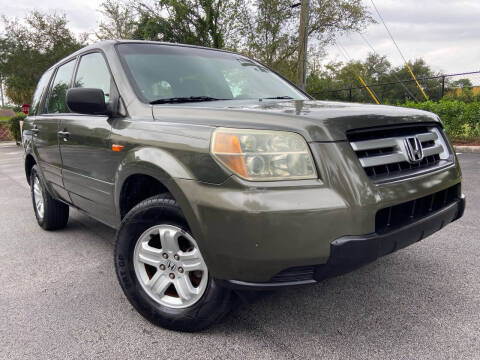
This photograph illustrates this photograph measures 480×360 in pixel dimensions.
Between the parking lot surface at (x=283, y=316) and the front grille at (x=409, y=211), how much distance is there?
0.61 metres

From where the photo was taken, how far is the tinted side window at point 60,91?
3.46 meters

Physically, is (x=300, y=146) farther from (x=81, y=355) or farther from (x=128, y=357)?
(x=81, y=355)

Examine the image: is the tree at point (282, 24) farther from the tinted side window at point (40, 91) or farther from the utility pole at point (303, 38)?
the tinted side window at point (40, 91)

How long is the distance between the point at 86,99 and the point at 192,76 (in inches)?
31.0

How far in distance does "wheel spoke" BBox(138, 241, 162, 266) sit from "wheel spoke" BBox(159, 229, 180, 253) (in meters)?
0.07

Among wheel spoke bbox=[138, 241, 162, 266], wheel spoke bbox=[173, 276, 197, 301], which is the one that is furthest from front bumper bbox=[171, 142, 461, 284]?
wheel spoke bbox=[138, 241, 162, 266]

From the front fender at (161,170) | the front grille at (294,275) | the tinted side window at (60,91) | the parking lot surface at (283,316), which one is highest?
the tinted side window at (60,91)

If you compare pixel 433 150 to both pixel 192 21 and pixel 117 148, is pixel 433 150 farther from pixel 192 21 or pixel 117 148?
pixel 192 21

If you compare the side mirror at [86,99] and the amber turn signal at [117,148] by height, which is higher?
the side mirror at [86,99]

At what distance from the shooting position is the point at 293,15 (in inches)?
701

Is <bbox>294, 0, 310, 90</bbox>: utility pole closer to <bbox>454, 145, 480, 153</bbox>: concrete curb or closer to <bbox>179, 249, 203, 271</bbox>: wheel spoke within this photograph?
<bbox>454, 145, 480, 153</bbox>: concrete curb

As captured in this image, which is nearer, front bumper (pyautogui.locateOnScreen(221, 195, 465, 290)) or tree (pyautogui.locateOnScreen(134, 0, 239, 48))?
front bumper (pyautogui.locateOnScreen(221, 195, 465, 290))

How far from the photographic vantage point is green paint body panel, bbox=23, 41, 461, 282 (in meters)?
1.66

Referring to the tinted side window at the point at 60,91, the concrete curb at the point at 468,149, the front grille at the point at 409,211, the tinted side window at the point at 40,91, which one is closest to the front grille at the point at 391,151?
the front grille at the point at 409,211
